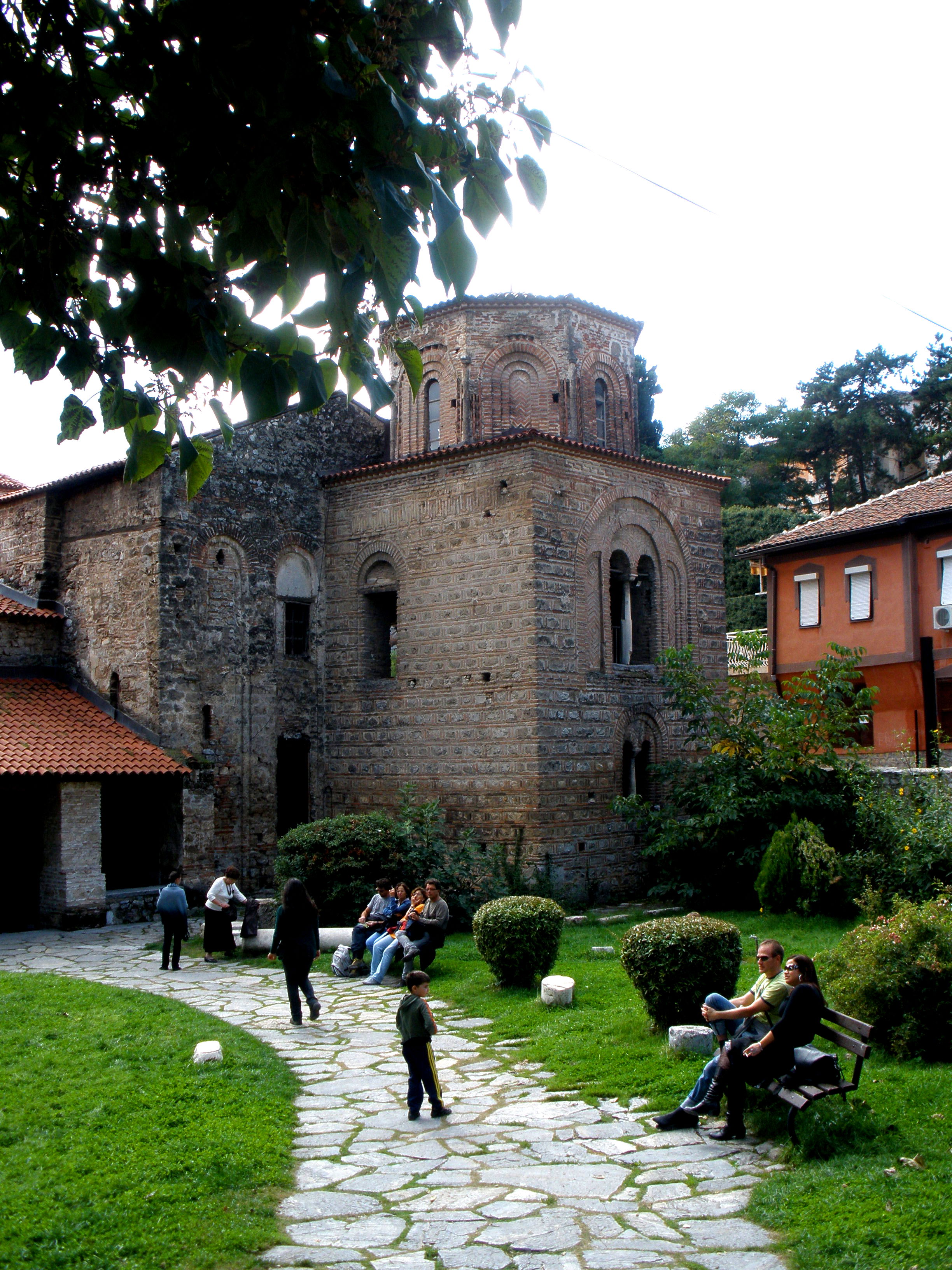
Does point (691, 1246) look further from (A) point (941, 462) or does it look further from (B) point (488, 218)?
(A) point (941, 462)

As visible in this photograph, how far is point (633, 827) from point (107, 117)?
46.6 feet

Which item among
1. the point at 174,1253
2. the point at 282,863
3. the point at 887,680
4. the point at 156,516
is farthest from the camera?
the point at 887,680

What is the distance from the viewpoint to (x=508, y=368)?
19.4 meters

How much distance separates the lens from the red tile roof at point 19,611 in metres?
17.7

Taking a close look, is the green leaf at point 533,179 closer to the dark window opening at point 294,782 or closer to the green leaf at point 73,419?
the green leaf at point 73,419

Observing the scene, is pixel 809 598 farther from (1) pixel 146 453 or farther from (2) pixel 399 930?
(1) pixel 146 453

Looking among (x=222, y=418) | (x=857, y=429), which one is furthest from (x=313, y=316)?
(x=857, y=429)

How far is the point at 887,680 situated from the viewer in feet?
77.3

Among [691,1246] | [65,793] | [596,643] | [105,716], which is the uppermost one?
[596,643]

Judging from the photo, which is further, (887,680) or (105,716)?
(887,680)

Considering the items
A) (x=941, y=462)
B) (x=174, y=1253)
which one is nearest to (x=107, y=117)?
(x=174, y=1253)

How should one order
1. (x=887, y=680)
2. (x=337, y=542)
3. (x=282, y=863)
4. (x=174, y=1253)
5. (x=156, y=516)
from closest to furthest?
(x=174, y=1253) < (x=282, y=863) < (x=156, y=516) < (x=337, y=542) < (x=887, y=680)

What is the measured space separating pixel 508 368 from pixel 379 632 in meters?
5.26

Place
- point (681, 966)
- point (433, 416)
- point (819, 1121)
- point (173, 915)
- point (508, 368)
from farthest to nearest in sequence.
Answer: point (433, 416), point (508, 368), point (173, 915), point (681, 966), point (819, 1121)
